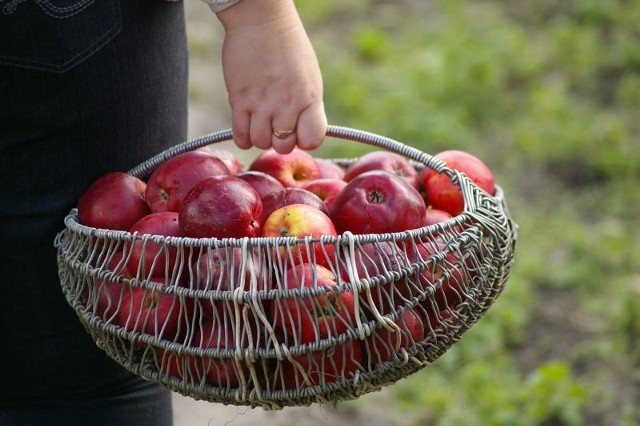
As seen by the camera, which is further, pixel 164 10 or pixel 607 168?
pixel 607 168

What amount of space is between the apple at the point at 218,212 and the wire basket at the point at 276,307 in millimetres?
45

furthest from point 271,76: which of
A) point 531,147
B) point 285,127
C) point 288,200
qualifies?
point 531,147

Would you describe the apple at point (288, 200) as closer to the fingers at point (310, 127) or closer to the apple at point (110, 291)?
the fingers at point (310, 127)

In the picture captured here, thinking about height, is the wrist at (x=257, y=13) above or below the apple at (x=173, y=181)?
above

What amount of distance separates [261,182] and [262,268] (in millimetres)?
346

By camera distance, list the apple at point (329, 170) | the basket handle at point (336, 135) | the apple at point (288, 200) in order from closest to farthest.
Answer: the apple at point (288, 200), the basket handle at point (336, 135), the apple at point (329, 170)

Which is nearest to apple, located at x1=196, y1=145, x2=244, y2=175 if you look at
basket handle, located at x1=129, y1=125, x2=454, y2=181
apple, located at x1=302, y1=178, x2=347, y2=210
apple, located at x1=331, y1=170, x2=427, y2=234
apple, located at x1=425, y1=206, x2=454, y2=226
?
basket handle, located at x1=129, y1=125, x2=454, y2=181

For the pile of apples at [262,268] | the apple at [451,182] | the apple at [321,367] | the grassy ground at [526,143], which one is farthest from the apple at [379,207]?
the grassy ground at [526,143]

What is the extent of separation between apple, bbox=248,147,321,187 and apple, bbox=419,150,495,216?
0.20 metres

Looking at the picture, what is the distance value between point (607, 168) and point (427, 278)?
2.74 metres

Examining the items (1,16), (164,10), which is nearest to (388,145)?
(164,10)

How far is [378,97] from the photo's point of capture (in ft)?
15.5

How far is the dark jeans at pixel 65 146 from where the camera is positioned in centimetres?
148

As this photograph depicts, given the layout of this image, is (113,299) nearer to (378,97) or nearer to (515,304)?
(515,304)
